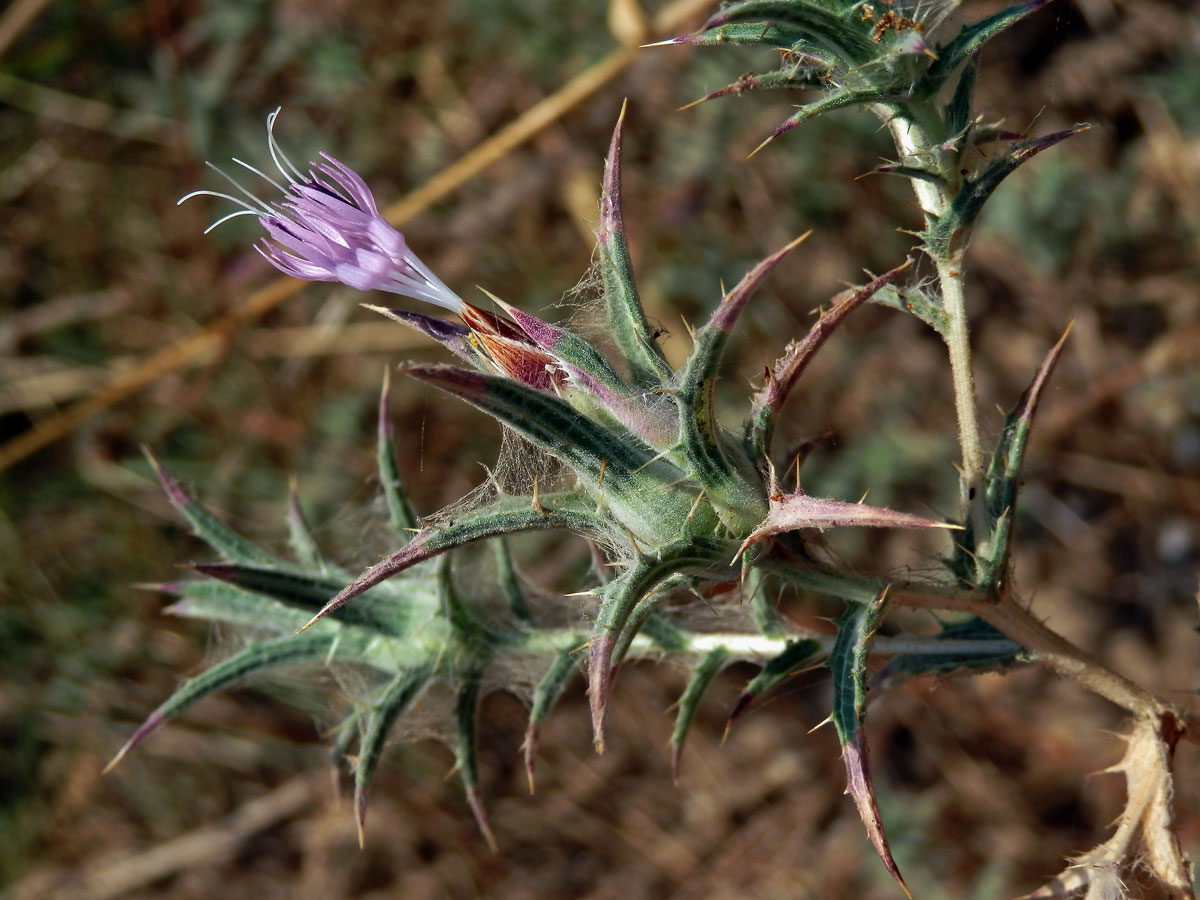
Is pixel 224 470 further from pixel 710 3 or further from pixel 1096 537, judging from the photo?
pixel 1096 537

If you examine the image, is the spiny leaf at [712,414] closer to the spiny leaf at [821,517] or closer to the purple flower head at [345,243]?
the spiny leaf at [821,517]

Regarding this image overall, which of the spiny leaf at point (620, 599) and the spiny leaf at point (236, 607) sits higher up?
the spiny leaf at point (620, 599)

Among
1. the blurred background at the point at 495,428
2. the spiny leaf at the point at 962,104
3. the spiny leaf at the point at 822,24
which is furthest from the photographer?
the blurred background at the point at 495,428

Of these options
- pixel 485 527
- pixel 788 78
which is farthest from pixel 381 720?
pixel 788 78

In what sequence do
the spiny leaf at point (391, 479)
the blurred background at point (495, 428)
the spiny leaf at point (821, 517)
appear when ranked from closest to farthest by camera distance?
the spiny leaf at point (821, 517)
the spiny leaf at point (391, 479)
the blurred background at point (495, 428)

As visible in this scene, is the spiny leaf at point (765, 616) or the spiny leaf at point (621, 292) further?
the spiny leaf at point (765, 616)

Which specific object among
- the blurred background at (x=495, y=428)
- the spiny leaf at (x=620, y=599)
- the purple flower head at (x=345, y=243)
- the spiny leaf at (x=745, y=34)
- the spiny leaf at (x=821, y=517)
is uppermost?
the spiny leaf at (x=745, y=34)

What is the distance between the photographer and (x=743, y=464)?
1.33m

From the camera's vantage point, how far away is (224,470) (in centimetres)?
447

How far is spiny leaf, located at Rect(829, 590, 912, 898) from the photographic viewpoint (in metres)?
1.29

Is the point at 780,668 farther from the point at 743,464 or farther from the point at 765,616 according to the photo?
the point at 743,464

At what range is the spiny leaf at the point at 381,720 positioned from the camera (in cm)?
167

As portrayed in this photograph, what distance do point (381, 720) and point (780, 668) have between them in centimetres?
69

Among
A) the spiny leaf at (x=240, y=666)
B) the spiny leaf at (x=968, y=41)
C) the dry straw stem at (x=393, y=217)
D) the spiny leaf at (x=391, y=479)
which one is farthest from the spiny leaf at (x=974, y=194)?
the dry straw stem at (x=393, y=217)
